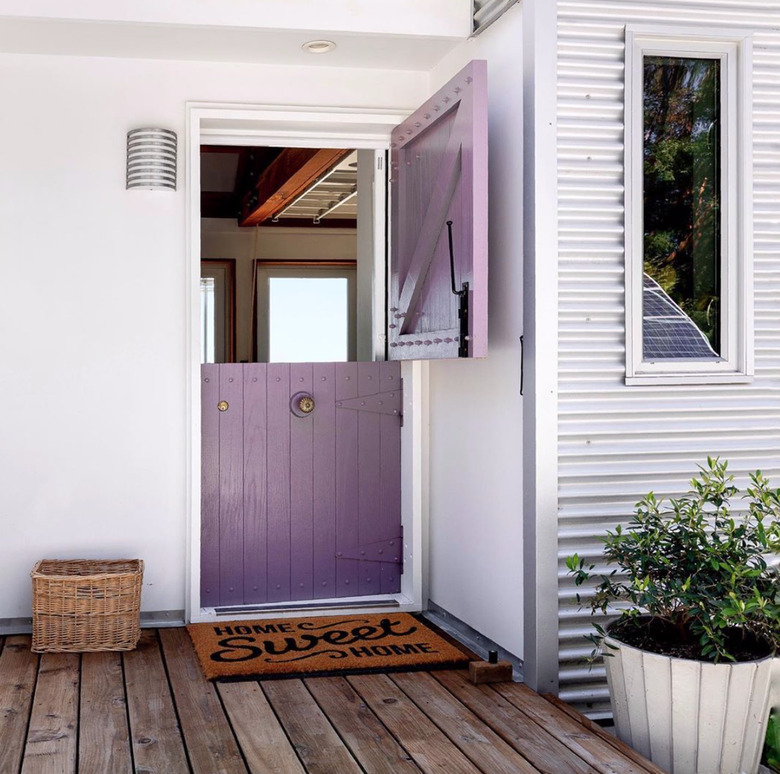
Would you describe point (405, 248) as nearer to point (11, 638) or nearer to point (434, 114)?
point (434, 114)

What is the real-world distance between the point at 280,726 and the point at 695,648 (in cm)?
126

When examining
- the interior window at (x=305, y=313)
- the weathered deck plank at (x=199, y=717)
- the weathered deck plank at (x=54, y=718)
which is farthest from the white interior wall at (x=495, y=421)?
the interior window at (x=305, y=313)

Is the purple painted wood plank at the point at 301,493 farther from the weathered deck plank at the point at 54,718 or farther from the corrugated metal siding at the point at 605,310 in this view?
the corrugated metal siding at the point at 605,310

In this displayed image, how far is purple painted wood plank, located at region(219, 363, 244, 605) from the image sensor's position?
15.3 ft

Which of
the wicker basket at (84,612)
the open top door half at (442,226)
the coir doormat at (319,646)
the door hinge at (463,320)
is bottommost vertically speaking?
the coir doormat at (319,646)

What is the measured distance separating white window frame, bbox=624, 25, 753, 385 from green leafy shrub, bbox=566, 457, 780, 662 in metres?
0.50

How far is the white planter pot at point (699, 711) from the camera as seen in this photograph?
297 centimetres

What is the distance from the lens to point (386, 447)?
15.9ft

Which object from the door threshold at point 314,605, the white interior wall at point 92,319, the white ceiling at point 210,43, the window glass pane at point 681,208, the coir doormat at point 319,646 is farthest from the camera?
the door threshold at point 314,605

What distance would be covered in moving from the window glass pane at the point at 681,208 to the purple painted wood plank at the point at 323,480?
161 cm

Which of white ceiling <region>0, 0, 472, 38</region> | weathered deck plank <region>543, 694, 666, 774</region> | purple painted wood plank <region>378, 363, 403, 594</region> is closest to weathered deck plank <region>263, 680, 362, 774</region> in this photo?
weathered deck plank <region>543, 694, 666, 774</region>

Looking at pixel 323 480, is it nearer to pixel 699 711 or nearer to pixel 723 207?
pixel 723 207

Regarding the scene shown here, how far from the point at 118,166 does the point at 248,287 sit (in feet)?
19.0

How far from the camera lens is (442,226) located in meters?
3.89
